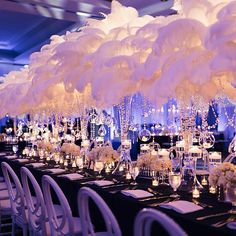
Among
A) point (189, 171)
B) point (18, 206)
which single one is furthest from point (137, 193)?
point (18, 206)

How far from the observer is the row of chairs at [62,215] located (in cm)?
168

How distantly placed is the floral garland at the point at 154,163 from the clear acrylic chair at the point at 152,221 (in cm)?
159

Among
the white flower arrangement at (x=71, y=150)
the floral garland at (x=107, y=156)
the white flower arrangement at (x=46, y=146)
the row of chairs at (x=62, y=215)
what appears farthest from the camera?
the white flower arrangement at (x=46, y=146)

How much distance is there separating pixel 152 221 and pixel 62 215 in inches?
51.0

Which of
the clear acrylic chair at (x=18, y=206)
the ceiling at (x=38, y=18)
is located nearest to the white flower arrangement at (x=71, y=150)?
the clear acrylic chair at (x=18, y=206)

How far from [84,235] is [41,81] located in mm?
2342

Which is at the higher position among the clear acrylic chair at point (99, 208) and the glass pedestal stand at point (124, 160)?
the glass pedestal stand at point (124, 160)

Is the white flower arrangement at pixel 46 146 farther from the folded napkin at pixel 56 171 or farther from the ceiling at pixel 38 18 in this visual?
the ceiling at pixel 38 18

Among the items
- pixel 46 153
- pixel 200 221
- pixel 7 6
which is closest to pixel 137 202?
pixel 200 221

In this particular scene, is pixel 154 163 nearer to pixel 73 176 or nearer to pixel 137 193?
pixel 137 193

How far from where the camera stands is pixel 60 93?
4836mm

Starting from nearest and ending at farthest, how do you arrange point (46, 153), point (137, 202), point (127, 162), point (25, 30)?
1. point (137, 202)
2. point (127, 162)
3. point (46, 153)
4. point (25, 30)

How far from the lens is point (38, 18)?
1085 cm

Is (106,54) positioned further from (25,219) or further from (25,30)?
(25,30)
